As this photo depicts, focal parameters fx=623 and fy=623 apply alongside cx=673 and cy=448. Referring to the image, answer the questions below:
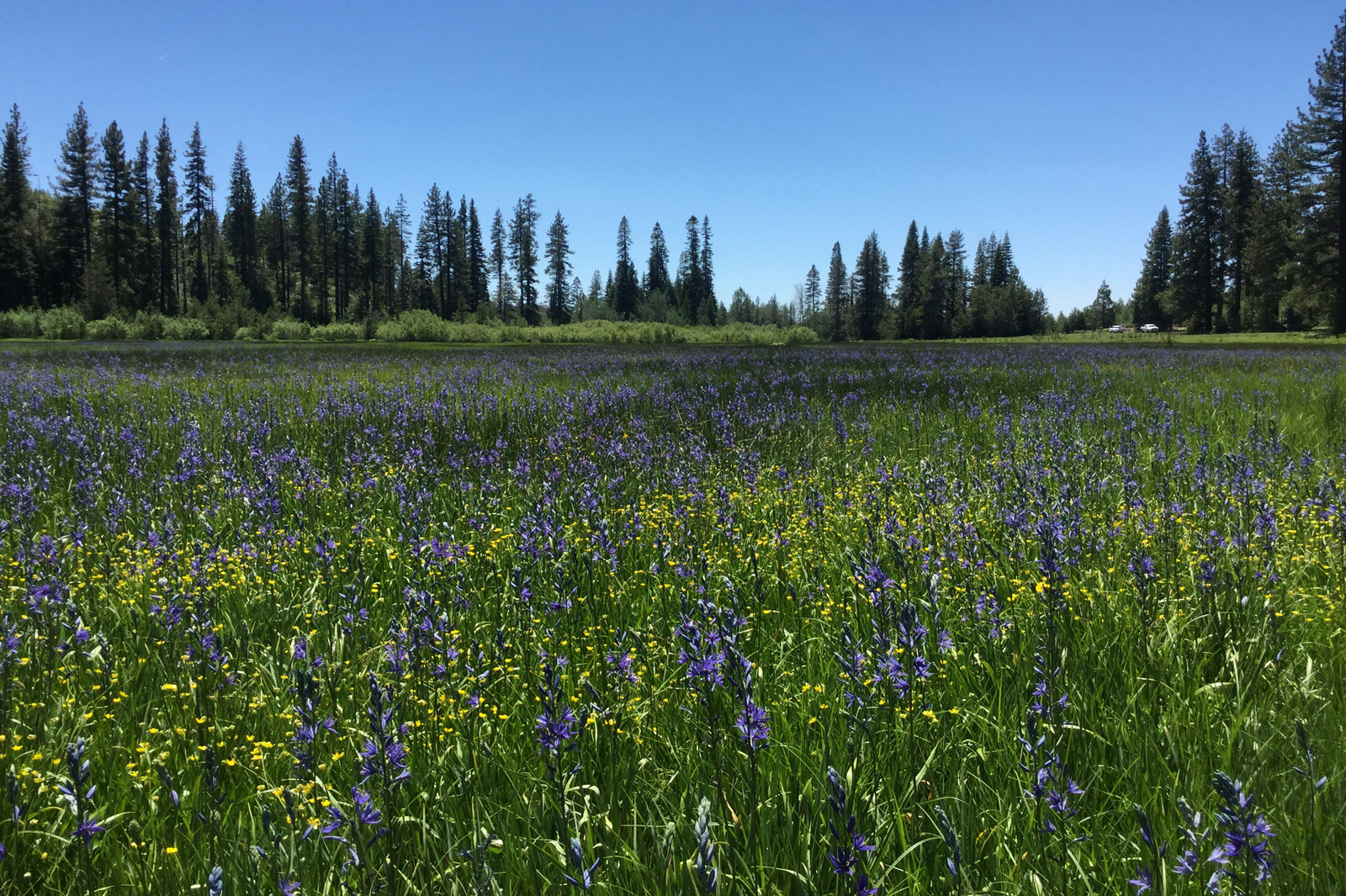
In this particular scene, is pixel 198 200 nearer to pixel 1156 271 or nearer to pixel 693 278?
pixel 693 278

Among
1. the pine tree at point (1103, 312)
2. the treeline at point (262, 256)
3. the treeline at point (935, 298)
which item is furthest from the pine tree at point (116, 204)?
the pine tree at point (1103, 312)

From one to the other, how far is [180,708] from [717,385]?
982 cm

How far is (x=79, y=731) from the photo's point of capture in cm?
239

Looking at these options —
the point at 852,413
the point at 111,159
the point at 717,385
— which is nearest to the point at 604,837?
the point at 852,413

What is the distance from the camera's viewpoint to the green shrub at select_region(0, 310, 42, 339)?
144 feet

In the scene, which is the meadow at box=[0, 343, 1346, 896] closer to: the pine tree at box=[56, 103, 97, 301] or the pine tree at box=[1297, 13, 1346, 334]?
the pine tree at box=[1297, 13, 1346, 334]

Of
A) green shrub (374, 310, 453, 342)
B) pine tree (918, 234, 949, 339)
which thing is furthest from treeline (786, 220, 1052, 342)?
green shrub (374, 310, 453, 342)

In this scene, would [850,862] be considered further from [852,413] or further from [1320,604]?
[852,413]

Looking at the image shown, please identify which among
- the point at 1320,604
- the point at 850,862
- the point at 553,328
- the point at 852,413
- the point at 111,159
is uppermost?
the point at 111,159

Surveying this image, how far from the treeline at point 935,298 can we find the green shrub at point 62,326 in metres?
73.7

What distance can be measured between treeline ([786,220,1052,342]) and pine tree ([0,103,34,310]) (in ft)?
293

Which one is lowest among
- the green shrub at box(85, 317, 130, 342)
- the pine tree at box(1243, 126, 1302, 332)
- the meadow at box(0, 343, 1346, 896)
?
the meadow at box(0, 343, 1346, 896)

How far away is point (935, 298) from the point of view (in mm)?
87438

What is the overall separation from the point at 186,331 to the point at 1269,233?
86343mm
